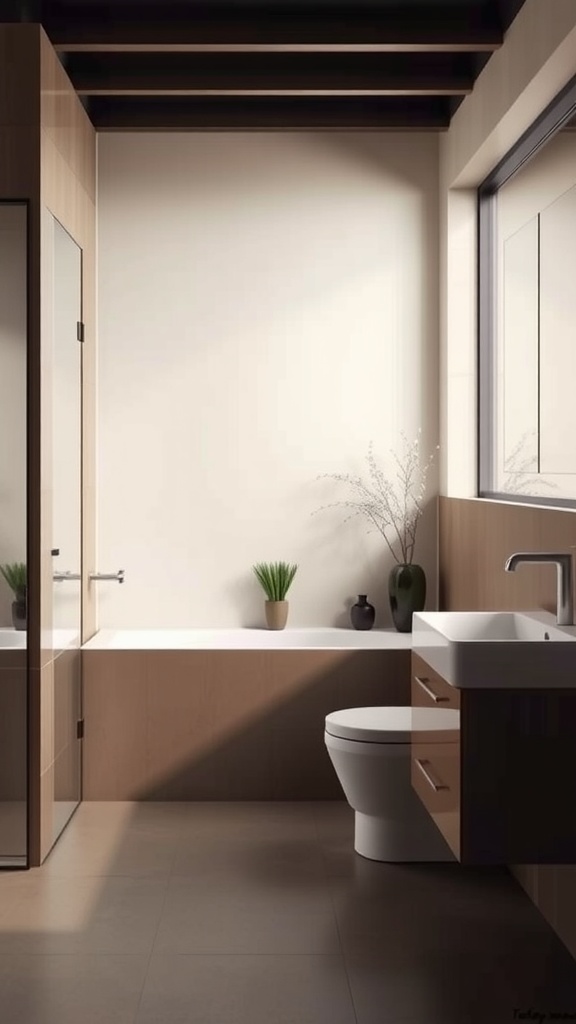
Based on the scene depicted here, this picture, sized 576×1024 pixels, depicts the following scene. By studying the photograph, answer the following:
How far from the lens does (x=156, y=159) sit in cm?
531

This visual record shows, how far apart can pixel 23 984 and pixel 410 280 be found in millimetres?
3446

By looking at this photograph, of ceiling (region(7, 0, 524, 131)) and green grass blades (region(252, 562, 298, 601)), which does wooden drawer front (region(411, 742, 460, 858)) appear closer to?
green grass blades (region(252, 562, 298, 601))

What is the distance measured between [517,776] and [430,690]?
0.51 m

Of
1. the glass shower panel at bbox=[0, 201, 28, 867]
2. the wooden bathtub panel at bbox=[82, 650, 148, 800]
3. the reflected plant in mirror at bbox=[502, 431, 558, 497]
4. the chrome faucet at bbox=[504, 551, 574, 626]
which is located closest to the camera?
the chrome faucet at bbox=[504, 551, 574, 626]

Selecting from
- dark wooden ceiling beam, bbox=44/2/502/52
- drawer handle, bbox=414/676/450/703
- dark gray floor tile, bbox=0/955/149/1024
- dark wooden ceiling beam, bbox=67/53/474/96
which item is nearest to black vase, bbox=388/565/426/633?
drawer handle, bbox=414/676/450/703

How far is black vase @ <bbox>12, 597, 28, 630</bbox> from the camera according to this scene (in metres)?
3.96

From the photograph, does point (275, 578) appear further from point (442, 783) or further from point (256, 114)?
point (442, 783)

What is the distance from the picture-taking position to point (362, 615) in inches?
206

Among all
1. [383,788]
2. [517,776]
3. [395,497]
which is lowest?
[383,788]

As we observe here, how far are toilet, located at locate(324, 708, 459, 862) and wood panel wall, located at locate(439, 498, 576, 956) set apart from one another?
1.04ft

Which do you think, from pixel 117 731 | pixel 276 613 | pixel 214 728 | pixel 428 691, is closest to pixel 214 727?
pixel 214 728

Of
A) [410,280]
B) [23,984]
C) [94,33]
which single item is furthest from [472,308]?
[23,984]

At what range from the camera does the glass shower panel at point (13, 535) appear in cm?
395

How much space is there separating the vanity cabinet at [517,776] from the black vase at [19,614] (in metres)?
1.78
